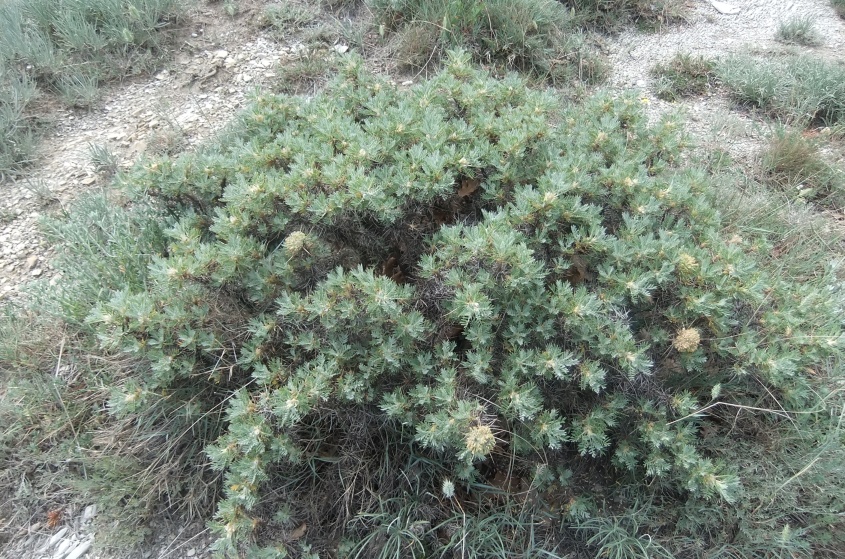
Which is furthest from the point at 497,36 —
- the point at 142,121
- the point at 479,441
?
the point at 479,441

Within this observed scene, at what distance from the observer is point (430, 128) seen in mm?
2365

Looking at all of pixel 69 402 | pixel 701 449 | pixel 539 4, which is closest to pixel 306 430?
pixel 69 402

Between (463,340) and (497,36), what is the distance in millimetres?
2644

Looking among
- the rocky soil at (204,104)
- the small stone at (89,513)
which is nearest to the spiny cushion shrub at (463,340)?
the small stone at (89,513)

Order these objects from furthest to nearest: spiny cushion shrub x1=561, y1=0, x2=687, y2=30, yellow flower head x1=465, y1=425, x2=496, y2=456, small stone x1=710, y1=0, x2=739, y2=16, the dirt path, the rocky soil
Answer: small stone x1=710, y1=0, x2=739, y2=16 < spiny cushion shrub x1=561, y1=0, x2=687, y2=30 < the rocky soil < the dirt path < yellow flower head x1=465, y1=425, x2=496, y2=456

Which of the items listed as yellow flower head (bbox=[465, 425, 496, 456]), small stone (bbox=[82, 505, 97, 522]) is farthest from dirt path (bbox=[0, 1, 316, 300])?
yellow flower head (bbox=[465, 425, 496, 456])

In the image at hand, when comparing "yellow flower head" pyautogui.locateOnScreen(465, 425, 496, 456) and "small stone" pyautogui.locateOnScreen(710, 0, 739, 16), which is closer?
"yellow flower head" pyautogui.locateOnScreen(465, 425, 496, 456)

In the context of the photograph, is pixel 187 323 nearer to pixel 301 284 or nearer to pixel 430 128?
pixel 301 284

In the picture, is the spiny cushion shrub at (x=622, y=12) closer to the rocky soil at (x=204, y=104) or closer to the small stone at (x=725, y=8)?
the rocky soil at (x=204, y=104)

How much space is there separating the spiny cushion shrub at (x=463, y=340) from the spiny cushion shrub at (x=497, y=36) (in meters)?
1.81

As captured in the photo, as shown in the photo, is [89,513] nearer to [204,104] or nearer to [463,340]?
[463,340]

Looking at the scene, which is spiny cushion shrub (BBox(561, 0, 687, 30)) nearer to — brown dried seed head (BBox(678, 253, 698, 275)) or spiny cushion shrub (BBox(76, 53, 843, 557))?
spiny cushion shrub (BBox(76, 53, 843, 557))

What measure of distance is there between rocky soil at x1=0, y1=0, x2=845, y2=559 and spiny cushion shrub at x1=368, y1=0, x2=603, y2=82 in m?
0.39

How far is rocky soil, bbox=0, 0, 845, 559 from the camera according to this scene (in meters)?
3.49
